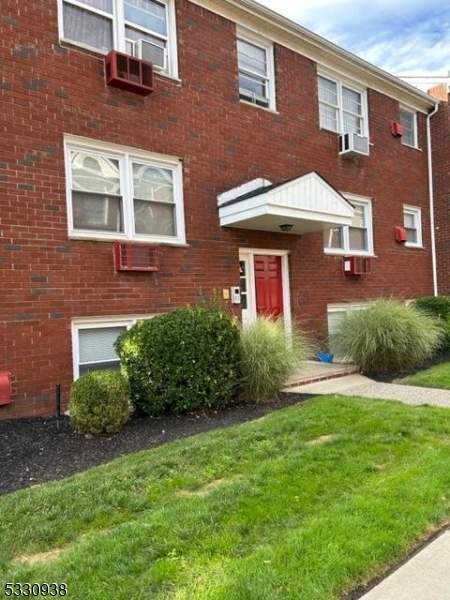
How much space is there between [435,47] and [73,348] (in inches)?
702

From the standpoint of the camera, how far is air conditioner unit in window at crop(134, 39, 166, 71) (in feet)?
25.6

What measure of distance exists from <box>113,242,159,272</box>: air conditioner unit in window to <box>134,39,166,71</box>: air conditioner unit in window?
315cm

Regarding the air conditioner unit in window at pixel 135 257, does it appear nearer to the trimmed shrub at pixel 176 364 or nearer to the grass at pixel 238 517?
the trimmed shrub at pixel 176 364

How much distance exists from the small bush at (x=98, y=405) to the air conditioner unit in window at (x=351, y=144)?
27.6 feet

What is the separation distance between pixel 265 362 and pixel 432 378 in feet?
9.77

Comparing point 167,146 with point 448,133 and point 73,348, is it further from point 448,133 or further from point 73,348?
point 448,133

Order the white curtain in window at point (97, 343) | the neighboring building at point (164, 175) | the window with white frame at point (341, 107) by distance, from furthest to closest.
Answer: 1. the window with white frame at point (341, 107)
2. the white curtain in window at point (97, 343)
3. the neighboring building at point (164, 175)

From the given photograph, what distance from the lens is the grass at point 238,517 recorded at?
2.37 metres

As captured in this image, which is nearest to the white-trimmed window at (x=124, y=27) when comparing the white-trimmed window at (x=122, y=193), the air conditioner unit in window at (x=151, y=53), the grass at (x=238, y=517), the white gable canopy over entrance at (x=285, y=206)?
the air conditioner unit in window at (x=151, y=53)

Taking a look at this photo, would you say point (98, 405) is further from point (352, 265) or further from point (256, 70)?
point (256, 70)

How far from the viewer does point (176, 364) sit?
241 inches

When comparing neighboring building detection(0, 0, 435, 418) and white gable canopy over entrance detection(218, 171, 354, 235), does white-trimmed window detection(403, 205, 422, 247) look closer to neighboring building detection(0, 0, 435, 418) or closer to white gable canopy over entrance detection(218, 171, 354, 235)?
neighboring building detection(0, 0, 435, 418)

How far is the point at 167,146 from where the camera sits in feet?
26.7

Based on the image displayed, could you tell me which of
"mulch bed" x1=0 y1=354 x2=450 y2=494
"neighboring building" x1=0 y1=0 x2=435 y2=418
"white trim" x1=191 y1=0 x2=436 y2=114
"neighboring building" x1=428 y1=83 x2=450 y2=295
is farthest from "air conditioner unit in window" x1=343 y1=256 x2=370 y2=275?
"mulch bed" x1=0 y1=354 x2=450 y2=494
